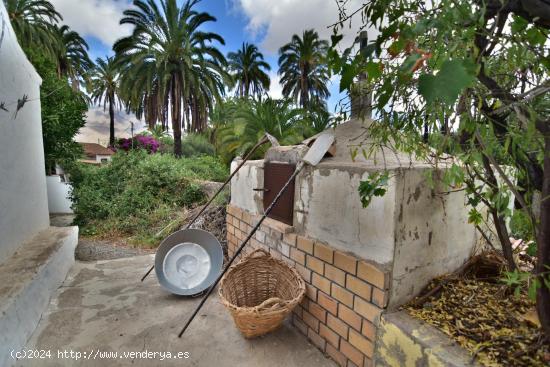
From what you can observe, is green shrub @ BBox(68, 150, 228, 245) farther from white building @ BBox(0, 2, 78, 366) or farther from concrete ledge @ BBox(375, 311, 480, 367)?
concrete ledge @ BBox(375, 311, 480, 367)

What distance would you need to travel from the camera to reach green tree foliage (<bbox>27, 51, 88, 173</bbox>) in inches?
248

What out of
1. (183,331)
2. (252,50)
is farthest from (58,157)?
(252,50)

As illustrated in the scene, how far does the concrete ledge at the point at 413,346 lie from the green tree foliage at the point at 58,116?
7.40 metres

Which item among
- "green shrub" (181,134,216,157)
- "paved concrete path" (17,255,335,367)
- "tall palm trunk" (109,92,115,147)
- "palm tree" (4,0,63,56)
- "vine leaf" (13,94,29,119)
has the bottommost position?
"paved concrete path" (17,255,335,367)

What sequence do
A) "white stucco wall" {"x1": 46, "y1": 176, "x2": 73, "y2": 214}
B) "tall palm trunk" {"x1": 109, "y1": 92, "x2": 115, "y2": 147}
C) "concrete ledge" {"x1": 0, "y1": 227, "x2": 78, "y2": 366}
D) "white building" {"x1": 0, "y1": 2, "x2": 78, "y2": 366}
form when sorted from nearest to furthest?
"concrete ledge" {"x1": 0, "y1": 227, "x2": 78, "y2": 366}
"white building" {"x1": 0, "y1": 2, "x2": 78, "y2": 366}
"white stucco wall" {"x1": 46, "y1": 176, "x2": 73, "y2": 214}
"tall palm trunk" {"x1": 109, "y1": 92, "x2": 115, "y2": 147}

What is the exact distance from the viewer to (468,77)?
54 cm

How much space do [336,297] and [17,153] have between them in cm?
330

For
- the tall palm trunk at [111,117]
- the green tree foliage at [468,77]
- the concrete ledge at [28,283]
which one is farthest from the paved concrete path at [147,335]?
the tall palm trunk at [111,117]

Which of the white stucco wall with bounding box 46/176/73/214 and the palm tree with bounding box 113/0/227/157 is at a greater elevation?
the palm tree with bounding box 113/0/227/157

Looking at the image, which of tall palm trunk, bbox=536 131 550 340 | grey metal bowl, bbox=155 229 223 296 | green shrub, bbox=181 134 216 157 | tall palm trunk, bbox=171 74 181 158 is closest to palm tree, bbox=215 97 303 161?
grey metal bowl, bbox=155 229 223 296

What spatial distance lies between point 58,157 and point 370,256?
8035 millimetres

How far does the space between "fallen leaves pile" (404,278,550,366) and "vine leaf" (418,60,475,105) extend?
1.09 m

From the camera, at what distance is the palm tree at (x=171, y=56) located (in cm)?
941

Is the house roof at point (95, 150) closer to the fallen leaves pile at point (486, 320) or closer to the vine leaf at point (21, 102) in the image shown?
the vine leaf at point (21, 102)
